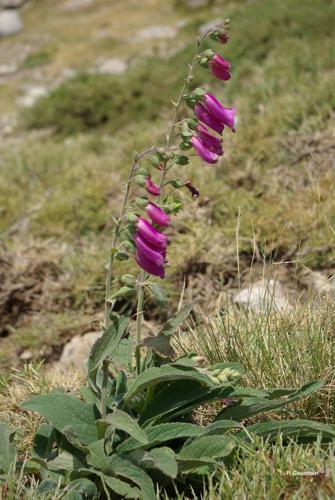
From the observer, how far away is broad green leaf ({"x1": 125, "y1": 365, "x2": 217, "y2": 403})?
2195 millimetres

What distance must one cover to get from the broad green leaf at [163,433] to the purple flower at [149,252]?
0.53 m

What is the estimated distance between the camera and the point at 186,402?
7.64ft

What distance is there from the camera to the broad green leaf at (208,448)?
7.15ft

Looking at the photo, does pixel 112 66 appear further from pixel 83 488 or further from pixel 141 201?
pixel 83 488

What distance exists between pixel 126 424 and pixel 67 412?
0.26m

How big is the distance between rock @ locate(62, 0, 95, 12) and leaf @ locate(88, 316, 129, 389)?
84.9 ft

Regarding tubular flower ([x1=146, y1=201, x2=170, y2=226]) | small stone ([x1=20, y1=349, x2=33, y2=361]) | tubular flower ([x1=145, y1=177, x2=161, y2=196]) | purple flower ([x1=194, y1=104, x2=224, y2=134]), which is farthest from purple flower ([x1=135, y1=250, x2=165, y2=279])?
small stone ([x1=20, y1=349, x2=33, y2=361])

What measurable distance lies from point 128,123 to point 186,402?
24.3ft

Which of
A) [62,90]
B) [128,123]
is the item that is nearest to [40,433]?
[128,123]

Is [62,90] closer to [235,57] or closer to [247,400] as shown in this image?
[235,57]

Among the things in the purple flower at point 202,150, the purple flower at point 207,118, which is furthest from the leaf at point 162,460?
the purple flower at point 207,118

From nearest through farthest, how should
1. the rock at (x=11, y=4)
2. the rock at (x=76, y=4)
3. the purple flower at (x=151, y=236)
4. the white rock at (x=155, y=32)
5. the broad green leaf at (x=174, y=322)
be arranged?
the purple flower at (x=151, y=236)
the broad green leaf at (x=174, y=322)
the white rock at (x=155, y=32)
the rock at (x=76, y=4)
the rock at (x=11, y=4)

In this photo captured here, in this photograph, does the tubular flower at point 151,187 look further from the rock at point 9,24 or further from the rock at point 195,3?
the rock at point 9,24

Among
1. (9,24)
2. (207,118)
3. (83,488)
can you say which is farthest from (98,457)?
(9,24)
